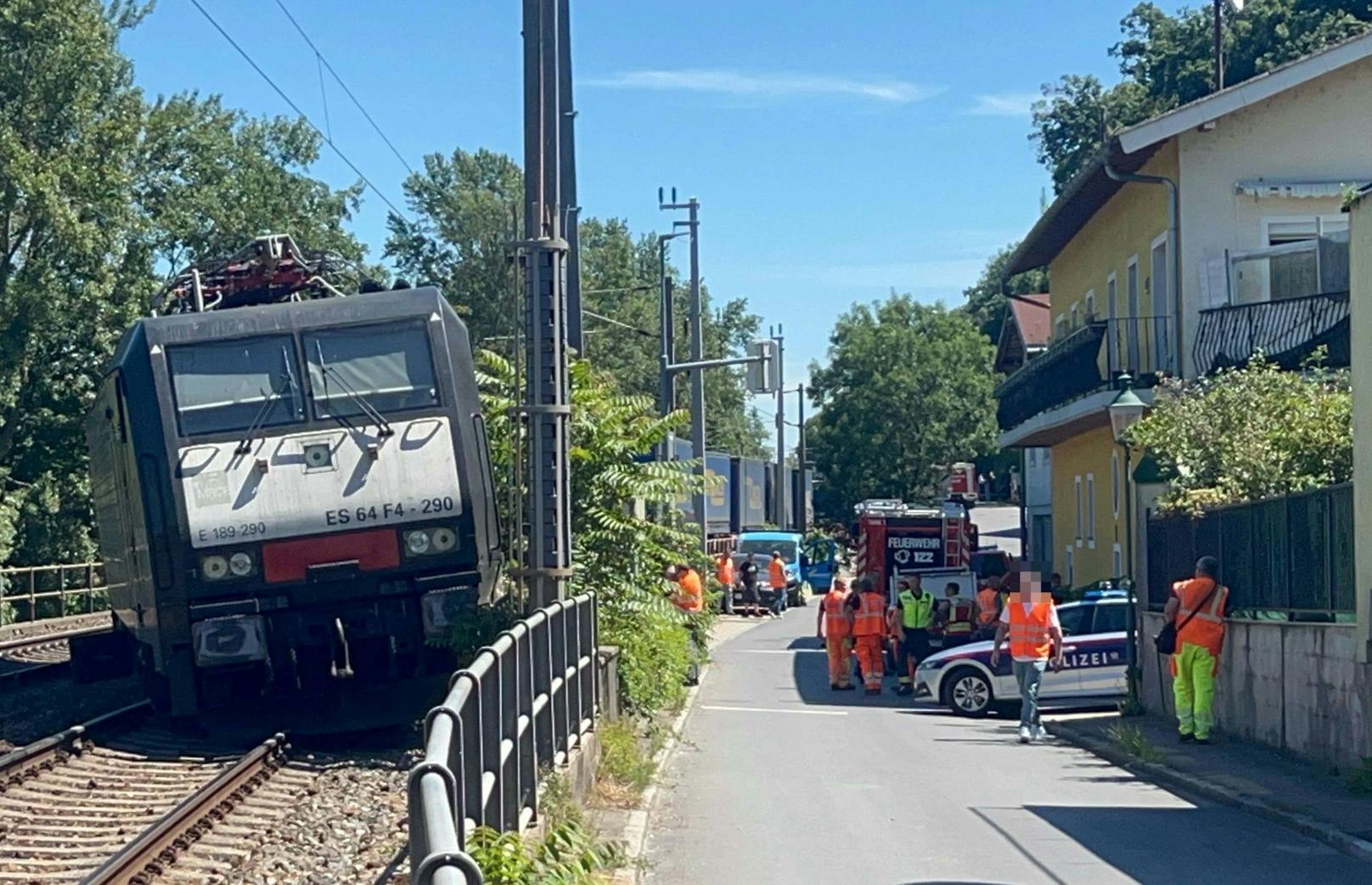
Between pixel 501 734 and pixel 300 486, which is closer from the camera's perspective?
pixel 501 734

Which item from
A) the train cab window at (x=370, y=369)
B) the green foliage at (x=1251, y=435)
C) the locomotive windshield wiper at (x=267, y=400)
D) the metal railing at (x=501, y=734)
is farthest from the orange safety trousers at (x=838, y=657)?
the locomotive windshield wiper at (x=267, y=400)

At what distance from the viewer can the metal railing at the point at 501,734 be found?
14.2 feet

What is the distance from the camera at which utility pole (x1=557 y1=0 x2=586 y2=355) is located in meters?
20.1

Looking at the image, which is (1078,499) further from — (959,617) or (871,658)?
(871,658)

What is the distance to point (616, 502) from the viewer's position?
16422 mm

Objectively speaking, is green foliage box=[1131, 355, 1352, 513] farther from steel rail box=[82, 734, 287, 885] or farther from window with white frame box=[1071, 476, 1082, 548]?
window with white frame box=[1071, 476, 1082, 548]

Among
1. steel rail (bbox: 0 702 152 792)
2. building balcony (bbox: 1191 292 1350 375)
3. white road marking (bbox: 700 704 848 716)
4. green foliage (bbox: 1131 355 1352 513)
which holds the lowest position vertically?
white road marking (bbox: 700 704 848 716)

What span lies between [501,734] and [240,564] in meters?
5.58

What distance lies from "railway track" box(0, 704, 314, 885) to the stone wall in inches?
287

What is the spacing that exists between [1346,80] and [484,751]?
2068 centimetres

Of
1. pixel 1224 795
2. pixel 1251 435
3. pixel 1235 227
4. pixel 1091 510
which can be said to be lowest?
pixel 1224 795

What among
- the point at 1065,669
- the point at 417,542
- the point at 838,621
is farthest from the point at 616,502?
the point at 838,621

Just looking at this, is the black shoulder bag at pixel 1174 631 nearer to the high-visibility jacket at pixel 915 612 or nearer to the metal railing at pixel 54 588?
the high-visibility jacket at pixel 915 612

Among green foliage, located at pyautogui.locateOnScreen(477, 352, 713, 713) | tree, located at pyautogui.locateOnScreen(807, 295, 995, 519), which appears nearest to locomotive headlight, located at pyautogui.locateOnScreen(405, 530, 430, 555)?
green foliage, located at pyautogui.locateOnScreen(477, 352, 713, 713)
